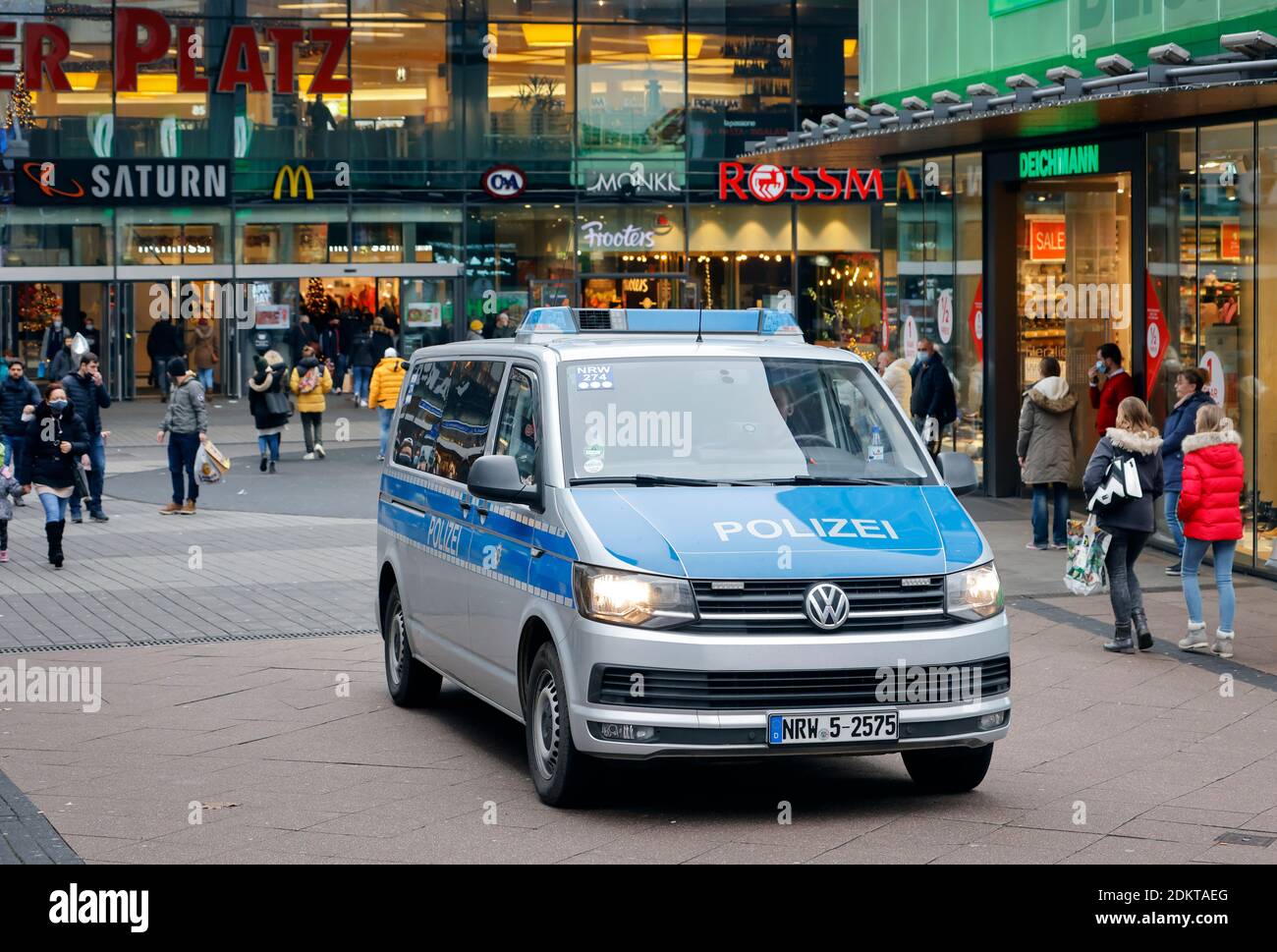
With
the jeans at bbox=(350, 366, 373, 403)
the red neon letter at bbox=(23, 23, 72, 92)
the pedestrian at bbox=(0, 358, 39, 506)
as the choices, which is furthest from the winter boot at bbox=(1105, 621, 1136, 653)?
the red neon letter at bbox=(23, 23, 72, 92)

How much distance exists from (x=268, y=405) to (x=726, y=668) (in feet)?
60.6

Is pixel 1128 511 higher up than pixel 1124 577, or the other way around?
pixel 1128 511

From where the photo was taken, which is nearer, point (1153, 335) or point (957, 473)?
point (957, 473)

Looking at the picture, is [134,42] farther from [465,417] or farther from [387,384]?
[465,417]

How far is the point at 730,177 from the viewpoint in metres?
40.6

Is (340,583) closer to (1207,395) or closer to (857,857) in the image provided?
(1207,395)

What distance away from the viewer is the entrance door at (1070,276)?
2033cm

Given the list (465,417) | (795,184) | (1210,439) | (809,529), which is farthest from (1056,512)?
(795,184)

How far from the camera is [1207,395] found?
14000 millimetres

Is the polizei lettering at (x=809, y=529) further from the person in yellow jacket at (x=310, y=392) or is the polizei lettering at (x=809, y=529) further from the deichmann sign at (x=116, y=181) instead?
the deichmann sign at (x=116, y=181)

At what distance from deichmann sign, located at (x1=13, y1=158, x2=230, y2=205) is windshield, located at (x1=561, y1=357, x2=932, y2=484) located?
32.0m

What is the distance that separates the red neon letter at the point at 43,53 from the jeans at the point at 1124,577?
1260 inches

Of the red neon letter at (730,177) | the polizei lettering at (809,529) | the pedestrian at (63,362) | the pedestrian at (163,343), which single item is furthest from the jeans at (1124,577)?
the pedestrian at (163,343)

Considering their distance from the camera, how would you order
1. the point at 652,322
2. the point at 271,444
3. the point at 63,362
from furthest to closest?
the point at 63,362, the point at 271,444, the point at 652,322
